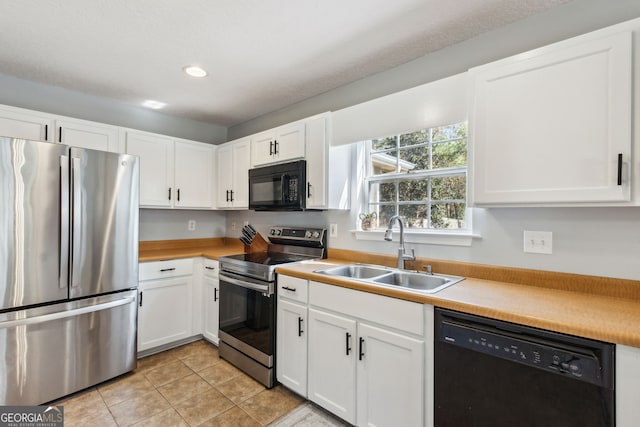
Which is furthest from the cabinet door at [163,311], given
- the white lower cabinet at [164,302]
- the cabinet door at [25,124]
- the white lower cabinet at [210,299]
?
the cabinet door at [25,124]

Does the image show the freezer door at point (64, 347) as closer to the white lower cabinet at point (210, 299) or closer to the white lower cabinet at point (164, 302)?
the white lower cabinet at point (164, 302)

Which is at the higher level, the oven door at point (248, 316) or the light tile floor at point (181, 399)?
the oven door at point (248, 316)

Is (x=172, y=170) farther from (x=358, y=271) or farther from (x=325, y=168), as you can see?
(x=358, y=271)

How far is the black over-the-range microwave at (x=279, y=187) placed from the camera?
253 cm

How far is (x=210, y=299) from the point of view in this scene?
2869 millimetres

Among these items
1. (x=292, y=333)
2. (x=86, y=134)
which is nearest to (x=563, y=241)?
(x=292, y=333)

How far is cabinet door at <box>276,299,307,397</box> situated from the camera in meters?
2.01

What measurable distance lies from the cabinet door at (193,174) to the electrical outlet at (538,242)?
3.00 m

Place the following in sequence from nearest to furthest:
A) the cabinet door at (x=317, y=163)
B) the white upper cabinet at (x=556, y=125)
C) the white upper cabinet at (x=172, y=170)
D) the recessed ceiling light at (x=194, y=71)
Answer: the white upper cabinet at (x=556, y=125) → the recessed ceiling light at (x=194, y=71) → the cabinet door at (x=317, y=163) → the white upper cabinet at (x=172, y=170)

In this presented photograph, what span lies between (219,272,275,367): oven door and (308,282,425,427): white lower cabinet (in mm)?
385

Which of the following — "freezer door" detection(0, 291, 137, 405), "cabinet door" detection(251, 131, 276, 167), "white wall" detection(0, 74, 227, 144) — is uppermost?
"white wall" detection(0, 74, 227, 144)

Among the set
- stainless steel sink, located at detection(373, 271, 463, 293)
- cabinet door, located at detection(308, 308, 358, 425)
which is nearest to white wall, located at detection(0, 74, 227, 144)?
cabinet door, located at detection(308, 308, 358, 425)

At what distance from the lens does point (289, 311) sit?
83.0 inches

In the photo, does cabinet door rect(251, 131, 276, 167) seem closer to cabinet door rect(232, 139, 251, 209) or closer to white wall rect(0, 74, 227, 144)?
cabinet door rect(232, 139, 251, 209)
